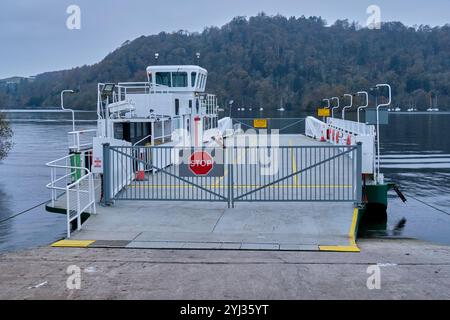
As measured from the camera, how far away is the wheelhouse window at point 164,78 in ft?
81.6

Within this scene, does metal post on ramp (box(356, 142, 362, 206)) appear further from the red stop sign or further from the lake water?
the red stop sign

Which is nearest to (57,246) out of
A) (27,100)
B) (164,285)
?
(164,285)

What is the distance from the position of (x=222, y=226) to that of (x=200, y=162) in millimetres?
3794

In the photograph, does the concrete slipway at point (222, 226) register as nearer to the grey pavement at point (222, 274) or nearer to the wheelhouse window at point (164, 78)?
the grey pavement at point (222, 274)

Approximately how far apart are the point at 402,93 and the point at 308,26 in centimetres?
2937

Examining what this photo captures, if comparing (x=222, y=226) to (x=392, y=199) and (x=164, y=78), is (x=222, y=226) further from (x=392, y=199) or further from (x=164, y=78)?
(x=164, y=78)

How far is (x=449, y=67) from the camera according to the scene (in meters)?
131

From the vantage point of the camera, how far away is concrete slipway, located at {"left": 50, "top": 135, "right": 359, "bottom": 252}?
9.03 meters

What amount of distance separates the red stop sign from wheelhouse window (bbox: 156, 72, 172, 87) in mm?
11675

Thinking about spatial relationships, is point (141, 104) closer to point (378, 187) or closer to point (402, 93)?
point (378, 187)

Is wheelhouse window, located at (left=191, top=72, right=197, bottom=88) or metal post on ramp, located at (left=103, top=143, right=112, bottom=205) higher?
wheelhouse window, located at (left=191, top=72, right=197, bottom=88)

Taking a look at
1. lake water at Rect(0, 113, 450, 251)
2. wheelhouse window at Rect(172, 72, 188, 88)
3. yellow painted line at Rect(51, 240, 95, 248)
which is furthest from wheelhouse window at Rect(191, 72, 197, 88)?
yellow painted line at Rect(51, 240, 95, 248)

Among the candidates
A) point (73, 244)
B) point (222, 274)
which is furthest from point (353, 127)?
point (222, 274)

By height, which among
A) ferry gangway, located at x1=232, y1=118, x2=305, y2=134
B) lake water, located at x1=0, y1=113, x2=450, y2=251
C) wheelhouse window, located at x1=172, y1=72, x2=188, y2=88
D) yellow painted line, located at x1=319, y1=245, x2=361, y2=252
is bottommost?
lake water, located at x1=0, y1=113, x2=450, y2=251
